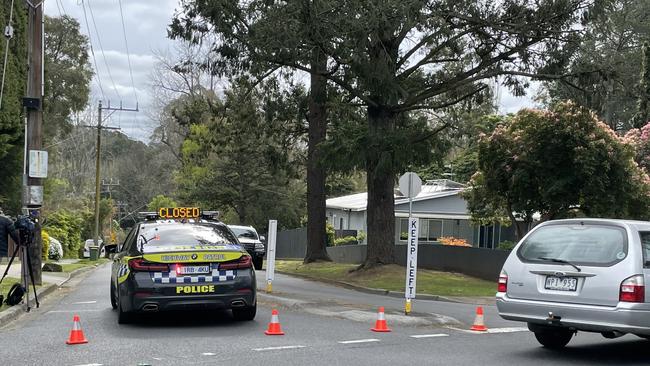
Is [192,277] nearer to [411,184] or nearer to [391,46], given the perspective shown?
[411,184]

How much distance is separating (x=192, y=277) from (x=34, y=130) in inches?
343

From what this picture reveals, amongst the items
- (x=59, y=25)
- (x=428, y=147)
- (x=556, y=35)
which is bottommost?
(x=428, y=147)

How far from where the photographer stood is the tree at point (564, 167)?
22.6 m

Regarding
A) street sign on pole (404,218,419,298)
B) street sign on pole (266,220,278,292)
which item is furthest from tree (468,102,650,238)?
street sign on pole (404,218,419,298)

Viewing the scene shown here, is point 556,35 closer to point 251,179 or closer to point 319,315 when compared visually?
point 319,315

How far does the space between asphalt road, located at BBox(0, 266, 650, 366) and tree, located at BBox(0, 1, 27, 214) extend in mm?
15992

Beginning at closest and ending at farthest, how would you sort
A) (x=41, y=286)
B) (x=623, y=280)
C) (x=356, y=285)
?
(x=623, y=280), (x=41, y=286), (x=356, y=285)

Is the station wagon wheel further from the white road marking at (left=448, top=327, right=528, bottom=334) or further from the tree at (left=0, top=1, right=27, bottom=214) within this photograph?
the tree at (left=0, top=1, right=27, bottom=214)

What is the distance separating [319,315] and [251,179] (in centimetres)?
3596

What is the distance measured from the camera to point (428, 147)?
70.5ft

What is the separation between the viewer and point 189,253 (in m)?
10.8

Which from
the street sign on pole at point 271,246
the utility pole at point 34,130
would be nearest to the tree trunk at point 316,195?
the utility pole at point 34,130

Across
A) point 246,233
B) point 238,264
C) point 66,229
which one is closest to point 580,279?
point 238,264

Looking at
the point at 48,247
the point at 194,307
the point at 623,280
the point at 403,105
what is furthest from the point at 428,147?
the point at 48,247
